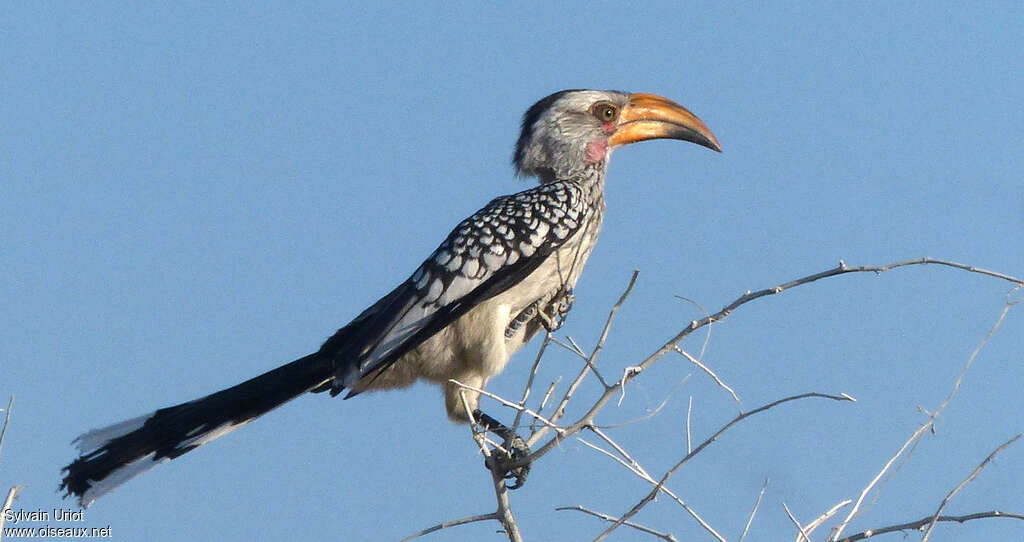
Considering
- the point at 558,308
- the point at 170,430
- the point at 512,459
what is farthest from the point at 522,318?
the point at 170,430

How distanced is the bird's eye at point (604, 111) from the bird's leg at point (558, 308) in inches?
42.1

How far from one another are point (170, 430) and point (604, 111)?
8.11 feet

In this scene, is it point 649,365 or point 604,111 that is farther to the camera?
point 604,111

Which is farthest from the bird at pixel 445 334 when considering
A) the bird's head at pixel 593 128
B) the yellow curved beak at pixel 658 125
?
the yellow curved beak at pixel 658 125

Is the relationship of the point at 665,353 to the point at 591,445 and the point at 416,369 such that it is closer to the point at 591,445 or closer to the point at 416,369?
the point at 591,445

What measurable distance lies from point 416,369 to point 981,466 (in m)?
2.43

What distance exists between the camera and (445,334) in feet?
15.2

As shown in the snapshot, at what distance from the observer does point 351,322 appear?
4797 millimetres

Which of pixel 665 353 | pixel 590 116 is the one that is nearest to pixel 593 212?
pixel 590 116

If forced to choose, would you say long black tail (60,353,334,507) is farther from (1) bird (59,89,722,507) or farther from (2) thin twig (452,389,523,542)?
(2) thin twig (452,389,523,542)

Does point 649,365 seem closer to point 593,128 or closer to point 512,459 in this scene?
point 512,459

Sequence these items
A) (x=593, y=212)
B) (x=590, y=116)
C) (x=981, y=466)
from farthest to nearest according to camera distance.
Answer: (x=590, y=116) < (x=593, y=212) < (x=981, y=466)

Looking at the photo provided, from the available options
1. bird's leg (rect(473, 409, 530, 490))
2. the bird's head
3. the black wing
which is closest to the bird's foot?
bird's leg (rect(473, 409, 530, 490))

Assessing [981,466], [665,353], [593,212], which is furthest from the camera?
[593,212]
